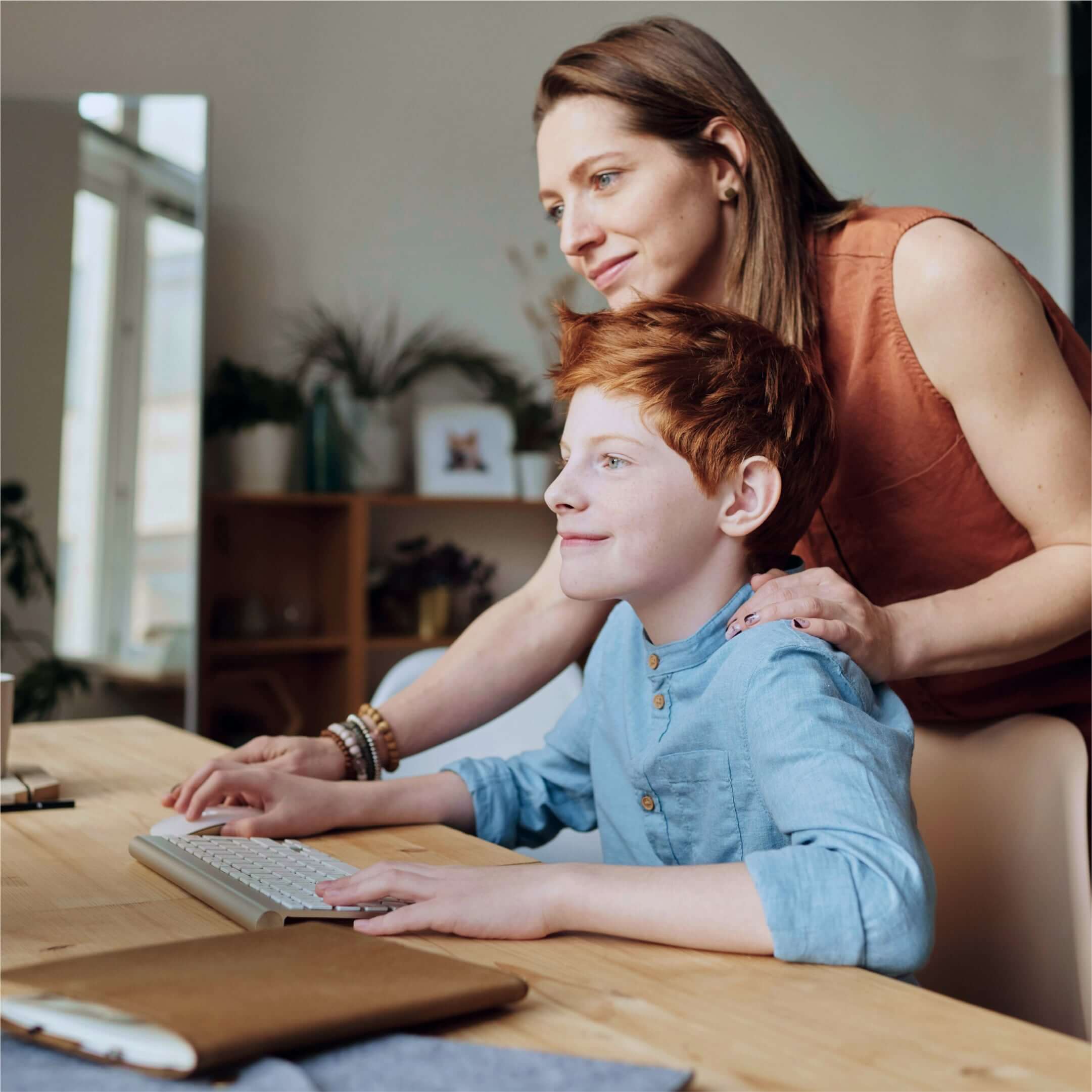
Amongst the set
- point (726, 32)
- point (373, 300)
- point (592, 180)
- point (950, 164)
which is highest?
point (726, 32)

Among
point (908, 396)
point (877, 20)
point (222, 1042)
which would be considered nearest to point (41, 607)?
point (908, 396)

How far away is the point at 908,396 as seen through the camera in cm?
120

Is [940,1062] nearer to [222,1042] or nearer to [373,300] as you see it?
[222,1042]

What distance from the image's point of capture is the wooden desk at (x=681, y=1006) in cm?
56

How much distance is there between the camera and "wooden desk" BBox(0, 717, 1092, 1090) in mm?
559

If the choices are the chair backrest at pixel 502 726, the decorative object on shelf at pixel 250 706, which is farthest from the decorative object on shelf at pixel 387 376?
the chair backrest at pixel 502 726

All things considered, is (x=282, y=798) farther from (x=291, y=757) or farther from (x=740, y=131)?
(x=740, y=131)

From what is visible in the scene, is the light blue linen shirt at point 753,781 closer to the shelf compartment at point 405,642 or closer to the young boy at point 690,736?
the young boy at point 690,736

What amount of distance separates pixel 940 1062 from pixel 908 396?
76 centimetres

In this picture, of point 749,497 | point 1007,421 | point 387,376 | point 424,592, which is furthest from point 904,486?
point 387,376

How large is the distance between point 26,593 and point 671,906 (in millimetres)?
2932

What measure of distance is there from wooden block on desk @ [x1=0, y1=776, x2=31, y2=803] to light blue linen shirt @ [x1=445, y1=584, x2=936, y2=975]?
0.41m

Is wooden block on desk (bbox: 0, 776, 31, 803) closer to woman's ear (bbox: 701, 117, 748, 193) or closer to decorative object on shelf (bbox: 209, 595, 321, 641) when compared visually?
woman's ear (bbox: 701, 117, 748, 193)

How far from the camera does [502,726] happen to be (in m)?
1.63
